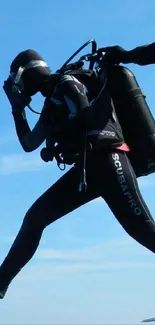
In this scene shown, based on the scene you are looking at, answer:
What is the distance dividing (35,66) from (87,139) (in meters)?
0.86

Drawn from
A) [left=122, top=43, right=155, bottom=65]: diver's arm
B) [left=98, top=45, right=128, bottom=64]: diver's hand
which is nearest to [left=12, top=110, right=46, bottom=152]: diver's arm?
[left=98, top=45, right=128, bottom=64]: diver's hand

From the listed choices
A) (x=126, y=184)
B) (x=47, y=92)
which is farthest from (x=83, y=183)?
(x=47, y=92)

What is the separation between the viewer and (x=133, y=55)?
21.5 feet

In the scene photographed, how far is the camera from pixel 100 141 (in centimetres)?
653

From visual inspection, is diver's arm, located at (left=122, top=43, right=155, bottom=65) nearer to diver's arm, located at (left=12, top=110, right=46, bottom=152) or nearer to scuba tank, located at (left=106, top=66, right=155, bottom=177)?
scuba tank, located at (left=106, top=66, right=155, bottom=177)

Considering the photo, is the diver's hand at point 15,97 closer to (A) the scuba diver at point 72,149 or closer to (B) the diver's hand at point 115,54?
(A) the scuba diver at point 72,149

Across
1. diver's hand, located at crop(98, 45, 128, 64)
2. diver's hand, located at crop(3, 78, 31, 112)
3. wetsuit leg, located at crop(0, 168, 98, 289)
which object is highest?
diver's hand, located at crop(98, 45, 128, 64)

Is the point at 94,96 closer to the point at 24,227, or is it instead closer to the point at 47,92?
the point at 47,92

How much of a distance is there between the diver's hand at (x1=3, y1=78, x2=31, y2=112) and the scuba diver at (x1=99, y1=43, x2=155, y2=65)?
0.74 meters

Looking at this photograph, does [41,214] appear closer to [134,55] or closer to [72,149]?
[72,149]

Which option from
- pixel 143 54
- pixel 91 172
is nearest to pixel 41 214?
pixel 91 172

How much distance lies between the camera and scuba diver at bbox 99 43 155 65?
6504 mm

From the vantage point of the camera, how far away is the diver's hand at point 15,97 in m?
6.99

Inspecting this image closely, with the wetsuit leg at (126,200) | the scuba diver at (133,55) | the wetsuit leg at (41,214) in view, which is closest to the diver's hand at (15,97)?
the wetsuit leg at (41,214)
